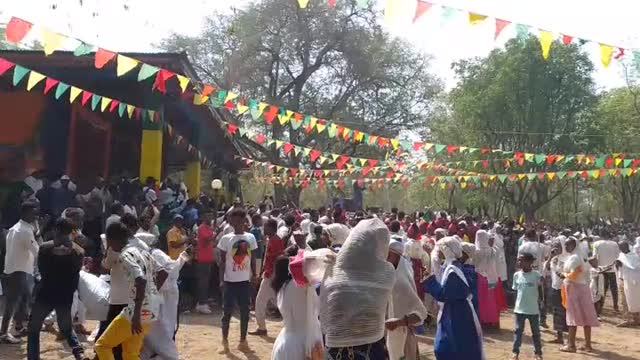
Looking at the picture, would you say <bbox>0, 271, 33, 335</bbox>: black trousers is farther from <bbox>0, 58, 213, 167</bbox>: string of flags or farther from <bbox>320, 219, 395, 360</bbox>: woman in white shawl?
<bbox>320, 219, 395, 360</bbox>: woman in white shawl

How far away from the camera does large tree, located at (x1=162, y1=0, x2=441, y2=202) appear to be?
3303 centimetres

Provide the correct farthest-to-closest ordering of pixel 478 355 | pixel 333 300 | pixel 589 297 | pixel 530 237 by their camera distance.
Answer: pixel 530 237
pixel 589 297
pixel 478 355
pixel 333 300

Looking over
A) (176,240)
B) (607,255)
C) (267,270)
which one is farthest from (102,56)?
(607,255)

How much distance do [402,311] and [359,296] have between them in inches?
48.1

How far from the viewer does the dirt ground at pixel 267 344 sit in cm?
A: 855

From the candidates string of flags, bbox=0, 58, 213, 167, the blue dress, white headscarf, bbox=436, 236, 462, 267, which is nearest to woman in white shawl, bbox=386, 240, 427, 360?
the blue dress

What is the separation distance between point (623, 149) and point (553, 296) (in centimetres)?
2425

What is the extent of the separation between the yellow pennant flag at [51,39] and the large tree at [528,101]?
86.0ft

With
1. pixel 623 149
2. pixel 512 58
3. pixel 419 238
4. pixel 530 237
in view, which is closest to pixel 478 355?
pixel 419 238

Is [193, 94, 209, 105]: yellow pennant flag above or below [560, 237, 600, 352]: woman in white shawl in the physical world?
above

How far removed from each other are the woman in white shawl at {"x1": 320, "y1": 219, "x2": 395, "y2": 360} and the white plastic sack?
4029mm

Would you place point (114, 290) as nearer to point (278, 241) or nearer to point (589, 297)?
point (278, 241)

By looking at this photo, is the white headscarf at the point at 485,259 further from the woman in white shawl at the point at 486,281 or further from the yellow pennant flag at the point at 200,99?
the yellow pennant flag at the point at 200,99

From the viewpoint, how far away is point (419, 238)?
11.6 m
